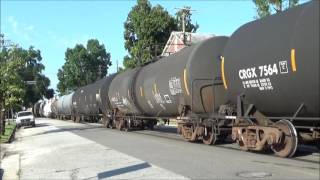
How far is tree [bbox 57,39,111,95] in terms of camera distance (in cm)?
13662

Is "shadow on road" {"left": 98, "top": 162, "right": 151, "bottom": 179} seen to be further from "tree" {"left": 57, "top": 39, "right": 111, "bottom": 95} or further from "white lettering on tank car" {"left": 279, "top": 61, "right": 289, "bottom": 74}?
"tree" {"left": 57, "top": 39, "right": 111, "bottom": 95}

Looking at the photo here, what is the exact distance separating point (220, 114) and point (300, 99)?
501cm

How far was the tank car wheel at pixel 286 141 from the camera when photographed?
46.0ft

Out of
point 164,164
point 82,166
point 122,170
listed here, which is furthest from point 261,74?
point 82,166

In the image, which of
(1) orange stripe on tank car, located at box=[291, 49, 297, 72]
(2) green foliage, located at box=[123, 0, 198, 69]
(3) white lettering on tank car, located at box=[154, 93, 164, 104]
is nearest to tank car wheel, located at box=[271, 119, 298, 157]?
(1) orange stripe on tank car, located at box=[291, 49, 297, 72]

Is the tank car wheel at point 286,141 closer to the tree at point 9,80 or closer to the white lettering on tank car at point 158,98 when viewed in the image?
the white lettering on tank car at point 158,98

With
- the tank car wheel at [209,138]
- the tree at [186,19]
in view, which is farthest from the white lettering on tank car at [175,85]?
the tree at [186,19]

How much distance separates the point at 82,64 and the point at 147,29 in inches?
2825

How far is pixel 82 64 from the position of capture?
5423 inches

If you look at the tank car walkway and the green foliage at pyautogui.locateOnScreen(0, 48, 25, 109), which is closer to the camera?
the tank car walkway

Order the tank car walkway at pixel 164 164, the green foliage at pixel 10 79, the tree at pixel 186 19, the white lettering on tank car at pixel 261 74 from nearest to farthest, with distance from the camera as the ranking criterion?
the tank car walkway at pixel 164 164 → the white lettering on tank car at pixel 261 74 → the green foliage at pixel 10 79 → the tree at pixel 186 19

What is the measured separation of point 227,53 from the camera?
1675cm

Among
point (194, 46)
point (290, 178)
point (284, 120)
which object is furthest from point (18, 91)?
point (290, 178)

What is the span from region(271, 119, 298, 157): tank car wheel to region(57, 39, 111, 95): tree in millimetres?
121314
